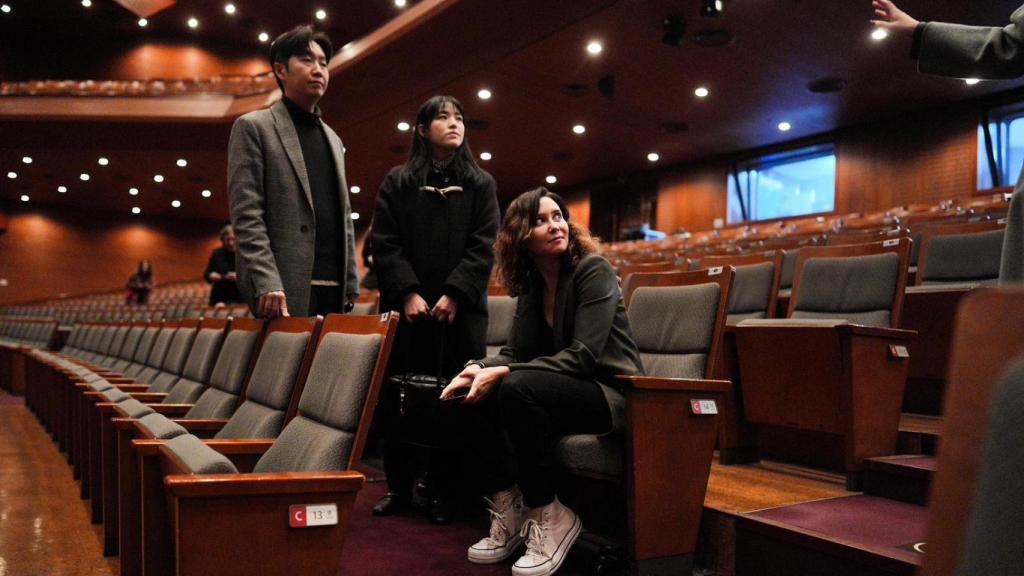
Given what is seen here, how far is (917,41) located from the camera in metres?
0.75

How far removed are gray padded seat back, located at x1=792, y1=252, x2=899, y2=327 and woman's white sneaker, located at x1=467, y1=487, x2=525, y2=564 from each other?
2.33 ft

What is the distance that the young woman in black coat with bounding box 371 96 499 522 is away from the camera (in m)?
1.18

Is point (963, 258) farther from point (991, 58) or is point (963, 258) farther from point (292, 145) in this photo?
point (292, 145)

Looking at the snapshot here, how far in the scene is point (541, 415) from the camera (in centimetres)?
92

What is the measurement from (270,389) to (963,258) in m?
1.42

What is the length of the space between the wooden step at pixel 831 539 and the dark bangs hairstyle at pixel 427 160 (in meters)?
0.69

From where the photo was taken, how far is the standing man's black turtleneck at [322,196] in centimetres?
116

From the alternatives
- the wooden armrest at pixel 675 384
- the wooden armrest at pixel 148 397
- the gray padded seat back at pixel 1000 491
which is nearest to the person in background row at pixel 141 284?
the wooden armrest at pixel 148 397

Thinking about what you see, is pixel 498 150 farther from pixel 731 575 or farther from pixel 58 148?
pixel 731 575

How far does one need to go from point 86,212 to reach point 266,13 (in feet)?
13.9

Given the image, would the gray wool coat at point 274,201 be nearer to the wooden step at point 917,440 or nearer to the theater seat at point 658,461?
the theater seat at point 658,461

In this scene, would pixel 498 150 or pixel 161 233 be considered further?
pixel 161 233

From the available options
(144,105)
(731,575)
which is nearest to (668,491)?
(731,575)

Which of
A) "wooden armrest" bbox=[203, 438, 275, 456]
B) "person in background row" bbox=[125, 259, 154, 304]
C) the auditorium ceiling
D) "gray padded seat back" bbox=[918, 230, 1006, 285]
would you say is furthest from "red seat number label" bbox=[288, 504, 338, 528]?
"person in background row" bbox=[125, 259, 154, 304]
